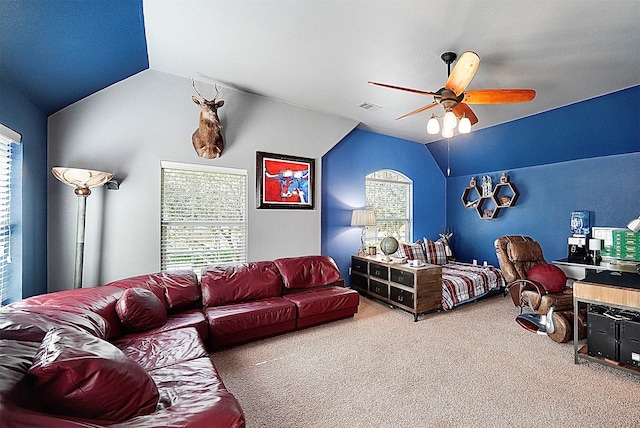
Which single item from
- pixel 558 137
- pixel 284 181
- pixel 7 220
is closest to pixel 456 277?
pixel 558 137

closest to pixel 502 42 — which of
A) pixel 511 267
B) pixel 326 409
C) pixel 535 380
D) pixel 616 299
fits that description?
pixel 616 299

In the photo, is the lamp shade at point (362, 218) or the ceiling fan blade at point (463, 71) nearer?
the ceiling fan blade at point (463, 71)

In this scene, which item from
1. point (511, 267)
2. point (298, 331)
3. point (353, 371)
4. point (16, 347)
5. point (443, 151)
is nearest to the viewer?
point (16, 347)

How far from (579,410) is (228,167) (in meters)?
4.08

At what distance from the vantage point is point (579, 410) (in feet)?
6.44

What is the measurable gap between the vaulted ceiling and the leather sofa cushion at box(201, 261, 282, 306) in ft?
7.62

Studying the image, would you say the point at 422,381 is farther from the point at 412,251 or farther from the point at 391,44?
the point at 391,44

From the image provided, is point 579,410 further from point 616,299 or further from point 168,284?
point 168,284

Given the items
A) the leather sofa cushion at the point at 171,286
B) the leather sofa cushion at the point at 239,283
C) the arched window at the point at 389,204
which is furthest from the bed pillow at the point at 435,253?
the leather sofa cushion at the point at 171,286

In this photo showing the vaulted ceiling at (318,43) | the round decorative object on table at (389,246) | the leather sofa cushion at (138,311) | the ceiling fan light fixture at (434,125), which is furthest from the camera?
the round decorative object on table at (389,246)

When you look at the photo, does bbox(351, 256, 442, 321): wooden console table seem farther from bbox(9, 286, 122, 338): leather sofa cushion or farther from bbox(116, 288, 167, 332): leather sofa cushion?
bbox(9, 286, 122, 338): leather sofa cushion

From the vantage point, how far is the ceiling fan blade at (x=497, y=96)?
8.18ft

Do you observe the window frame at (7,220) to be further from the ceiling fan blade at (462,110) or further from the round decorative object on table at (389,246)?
the round decorative object on table at (389,246)

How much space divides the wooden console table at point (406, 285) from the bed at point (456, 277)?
11.5 inches
